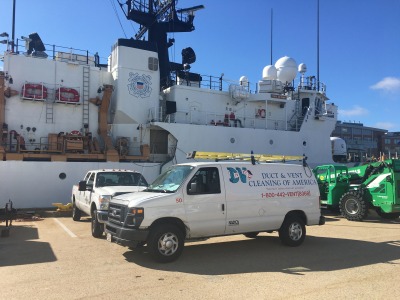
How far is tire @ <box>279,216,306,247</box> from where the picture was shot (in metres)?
8.48

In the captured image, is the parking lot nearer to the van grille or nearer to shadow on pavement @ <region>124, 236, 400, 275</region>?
shadow on pavement @ <region>124, 236, 400, 275</region>

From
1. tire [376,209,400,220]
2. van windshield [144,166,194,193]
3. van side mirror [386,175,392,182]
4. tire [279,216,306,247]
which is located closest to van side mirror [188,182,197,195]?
van windshield [144,166,194,193]

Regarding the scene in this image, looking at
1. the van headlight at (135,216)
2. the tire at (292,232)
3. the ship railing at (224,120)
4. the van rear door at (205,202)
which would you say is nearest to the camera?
the van headlight at (135,216)

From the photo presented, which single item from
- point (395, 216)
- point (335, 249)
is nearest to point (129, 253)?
point (335, 249)

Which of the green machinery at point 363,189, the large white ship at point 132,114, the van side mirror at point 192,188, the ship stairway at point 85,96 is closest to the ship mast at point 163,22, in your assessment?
the large white ship at point 132,114

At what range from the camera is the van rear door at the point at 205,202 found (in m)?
7.25

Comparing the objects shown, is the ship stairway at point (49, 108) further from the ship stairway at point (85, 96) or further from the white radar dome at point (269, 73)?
the white radar dome at point (269, 73)

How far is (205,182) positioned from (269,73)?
17.4 meters

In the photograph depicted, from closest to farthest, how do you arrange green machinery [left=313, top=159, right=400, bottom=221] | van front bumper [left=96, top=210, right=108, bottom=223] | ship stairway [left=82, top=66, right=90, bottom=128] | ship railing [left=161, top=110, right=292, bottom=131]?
van front bumper [left=96, top=210, right=108, bottom=223] < green machinery [left=313, top=159, right=400, bottom=221] < ship stairway [left=82, top=66, right=90, bottom=128] < ship railing [left=161, top=110, right=292, bottom=131]

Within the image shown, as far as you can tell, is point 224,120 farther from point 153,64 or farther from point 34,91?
point 34,91

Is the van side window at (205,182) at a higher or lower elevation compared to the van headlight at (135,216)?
higher

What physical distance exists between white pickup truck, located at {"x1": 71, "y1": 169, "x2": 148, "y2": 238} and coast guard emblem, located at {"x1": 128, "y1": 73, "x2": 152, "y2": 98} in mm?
7408

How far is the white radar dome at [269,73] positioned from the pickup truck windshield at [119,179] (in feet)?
47.2

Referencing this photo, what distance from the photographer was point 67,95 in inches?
687
